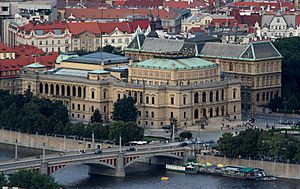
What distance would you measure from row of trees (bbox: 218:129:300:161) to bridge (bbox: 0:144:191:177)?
4.34 m

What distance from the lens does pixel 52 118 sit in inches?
6275

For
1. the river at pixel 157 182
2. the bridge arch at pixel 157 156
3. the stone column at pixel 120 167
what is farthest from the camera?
the bridge arch at pixel 157 156

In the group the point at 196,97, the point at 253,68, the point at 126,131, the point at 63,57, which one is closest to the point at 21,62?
the point at 63,57

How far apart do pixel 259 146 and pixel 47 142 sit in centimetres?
2214

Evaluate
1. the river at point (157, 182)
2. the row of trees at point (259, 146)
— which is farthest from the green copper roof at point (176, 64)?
the river at point (157, 182)

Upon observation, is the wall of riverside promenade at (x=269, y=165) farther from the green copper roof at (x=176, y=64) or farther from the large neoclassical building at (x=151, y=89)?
the green copper roof at (x=176, y=64)

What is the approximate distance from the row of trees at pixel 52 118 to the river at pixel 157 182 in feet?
35.0

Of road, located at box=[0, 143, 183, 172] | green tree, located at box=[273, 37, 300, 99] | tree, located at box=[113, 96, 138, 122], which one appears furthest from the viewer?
green tree, located at box=[273, 37, 300, 99]

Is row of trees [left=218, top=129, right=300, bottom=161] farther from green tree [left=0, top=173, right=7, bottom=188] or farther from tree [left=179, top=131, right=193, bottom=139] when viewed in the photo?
green tree [left=0, top=173, right=7, bottom=188]

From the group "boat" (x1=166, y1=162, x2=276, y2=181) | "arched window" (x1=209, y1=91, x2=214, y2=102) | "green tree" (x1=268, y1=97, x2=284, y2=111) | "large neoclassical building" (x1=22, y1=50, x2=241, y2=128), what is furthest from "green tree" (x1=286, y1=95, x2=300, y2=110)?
"boat" (x1=166, y1=162, x2=276, y2=181)

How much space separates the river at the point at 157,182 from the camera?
137 m

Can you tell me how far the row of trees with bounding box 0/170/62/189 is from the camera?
407 feet

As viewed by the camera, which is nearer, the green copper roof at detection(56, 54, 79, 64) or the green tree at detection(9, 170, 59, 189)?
the green tree at detection(9, 170, 59, 189)

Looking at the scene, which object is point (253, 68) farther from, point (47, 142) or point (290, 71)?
point (47, 142)
